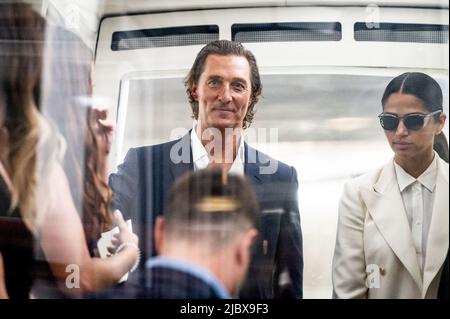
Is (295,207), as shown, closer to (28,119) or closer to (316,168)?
(316,168)

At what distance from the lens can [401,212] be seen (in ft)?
9.01

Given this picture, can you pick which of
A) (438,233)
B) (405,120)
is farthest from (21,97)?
(438,233)

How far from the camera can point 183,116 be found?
9.16 ft

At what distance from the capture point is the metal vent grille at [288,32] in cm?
282

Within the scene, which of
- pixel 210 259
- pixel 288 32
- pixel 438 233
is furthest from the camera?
pixel 288 32

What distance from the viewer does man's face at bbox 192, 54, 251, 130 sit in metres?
2.78

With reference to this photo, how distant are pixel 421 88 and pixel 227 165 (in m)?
0.86

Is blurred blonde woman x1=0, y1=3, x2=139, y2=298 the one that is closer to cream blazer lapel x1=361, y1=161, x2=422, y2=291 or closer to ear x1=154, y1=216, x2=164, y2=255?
ear x1=154, y1=216, x2=164, y2=255

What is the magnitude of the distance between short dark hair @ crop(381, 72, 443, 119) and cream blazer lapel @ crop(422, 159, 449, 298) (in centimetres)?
27

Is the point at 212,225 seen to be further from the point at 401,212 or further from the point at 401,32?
the point at 401,32

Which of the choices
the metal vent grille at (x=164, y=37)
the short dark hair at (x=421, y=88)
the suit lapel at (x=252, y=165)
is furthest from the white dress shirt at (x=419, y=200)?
the metal vent grille at (x=164, y=37)

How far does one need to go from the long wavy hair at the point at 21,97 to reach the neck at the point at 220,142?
688 mm
